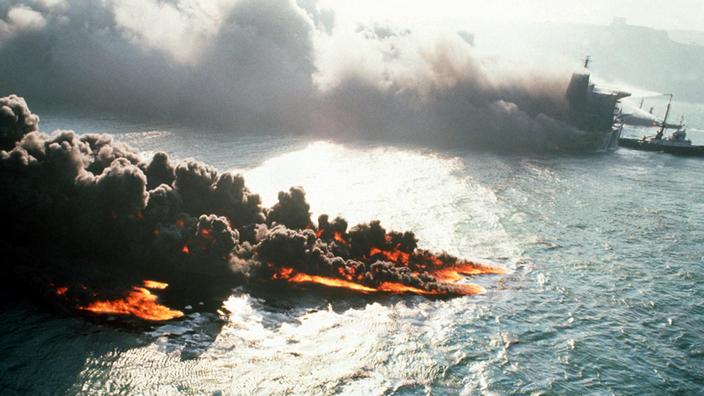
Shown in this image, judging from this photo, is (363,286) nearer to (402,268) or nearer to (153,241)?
(402,268)

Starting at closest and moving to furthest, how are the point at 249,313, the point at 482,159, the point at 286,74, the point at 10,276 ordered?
the point at 10,276 → the point at 249,313 → the point at 482,159 → the point at 286,74

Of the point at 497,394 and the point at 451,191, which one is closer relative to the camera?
the point at 497,394

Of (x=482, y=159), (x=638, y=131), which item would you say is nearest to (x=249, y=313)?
(x=482, y=159)

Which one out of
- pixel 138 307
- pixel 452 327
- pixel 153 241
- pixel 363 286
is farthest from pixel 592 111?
pixel 138 307

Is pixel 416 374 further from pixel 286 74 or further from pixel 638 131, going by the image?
pixel 638 131

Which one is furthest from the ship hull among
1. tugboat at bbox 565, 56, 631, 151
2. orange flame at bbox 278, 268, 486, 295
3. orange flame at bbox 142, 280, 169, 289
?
orange flame at bbox 142, 280, 169, 289

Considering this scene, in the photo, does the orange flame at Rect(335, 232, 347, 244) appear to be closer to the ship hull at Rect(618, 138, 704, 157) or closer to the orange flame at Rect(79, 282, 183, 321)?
the orange flame at Rect(79, 282, 183, 321)
